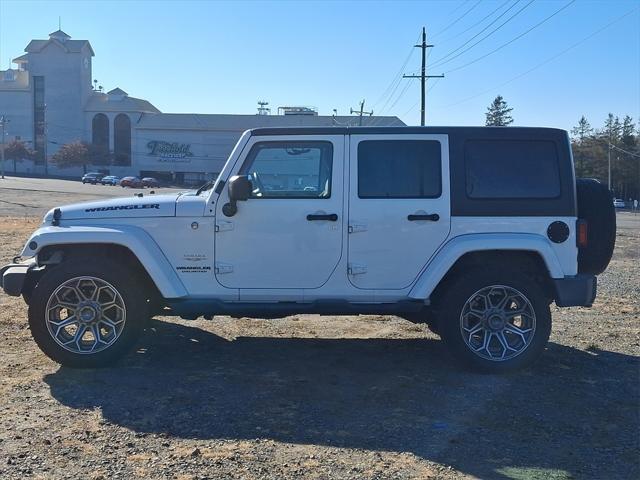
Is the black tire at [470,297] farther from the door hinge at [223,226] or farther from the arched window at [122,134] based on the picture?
the arched window at [122,134]

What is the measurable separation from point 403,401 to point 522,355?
4.45 feet

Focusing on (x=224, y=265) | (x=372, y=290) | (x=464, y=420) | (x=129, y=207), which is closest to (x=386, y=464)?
(x=464, y=420)

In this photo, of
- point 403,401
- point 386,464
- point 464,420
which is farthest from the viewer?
point 403,401

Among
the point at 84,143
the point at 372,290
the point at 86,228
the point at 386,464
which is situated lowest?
the point at 386,464

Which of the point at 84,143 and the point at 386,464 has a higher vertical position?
the point at 84,143

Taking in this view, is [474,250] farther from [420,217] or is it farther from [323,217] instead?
[323,217]

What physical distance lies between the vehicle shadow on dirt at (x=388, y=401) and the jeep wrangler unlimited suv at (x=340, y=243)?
469 millimetres

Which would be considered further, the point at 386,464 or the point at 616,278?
the point at 616,278

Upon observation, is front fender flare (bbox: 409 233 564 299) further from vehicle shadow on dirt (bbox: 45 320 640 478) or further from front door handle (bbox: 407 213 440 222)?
vehicle shadow on dirt (bbox: 45 320 640 478)

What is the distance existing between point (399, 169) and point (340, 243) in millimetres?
850

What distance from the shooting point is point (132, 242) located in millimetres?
6074

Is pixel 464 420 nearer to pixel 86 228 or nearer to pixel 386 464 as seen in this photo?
pixel 386 464

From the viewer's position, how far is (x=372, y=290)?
20.5ft

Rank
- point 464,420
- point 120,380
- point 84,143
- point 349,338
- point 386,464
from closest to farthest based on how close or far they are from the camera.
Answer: point 386,464 < point 464,420 < point 120,380 < point 349,338 < point 84,143
